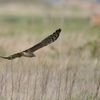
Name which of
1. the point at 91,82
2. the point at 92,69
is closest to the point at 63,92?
the point at 91,82

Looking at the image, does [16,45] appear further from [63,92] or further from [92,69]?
[63,92]

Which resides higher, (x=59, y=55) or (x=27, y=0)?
(x=27, y=0)

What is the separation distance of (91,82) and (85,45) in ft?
16.0

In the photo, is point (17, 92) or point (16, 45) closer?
point (17, 92)

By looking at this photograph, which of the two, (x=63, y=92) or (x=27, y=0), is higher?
(x=27, y=0)

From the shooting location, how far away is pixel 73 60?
1035cm

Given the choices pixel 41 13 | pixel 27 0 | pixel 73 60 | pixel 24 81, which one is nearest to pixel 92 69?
pixel 73 60

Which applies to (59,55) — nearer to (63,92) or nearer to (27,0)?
(63,92)

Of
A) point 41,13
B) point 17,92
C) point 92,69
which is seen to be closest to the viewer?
point 17,92

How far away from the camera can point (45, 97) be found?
689 centimetres

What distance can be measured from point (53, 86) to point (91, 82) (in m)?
0.67

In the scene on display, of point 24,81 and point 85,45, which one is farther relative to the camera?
point 85,45

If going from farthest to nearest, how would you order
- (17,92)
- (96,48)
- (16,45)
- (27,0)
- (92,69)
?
(27,0)
(16,45)
(96,48)
(92,69)
(17,92)

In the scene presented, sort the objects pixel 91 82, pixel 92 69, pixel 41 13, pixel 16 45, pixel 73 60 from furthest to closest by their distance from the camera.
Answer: pixel 41 13 → pixel 16 45 → pixel 73 60 → pixel 92 69 → pixel 91 82
